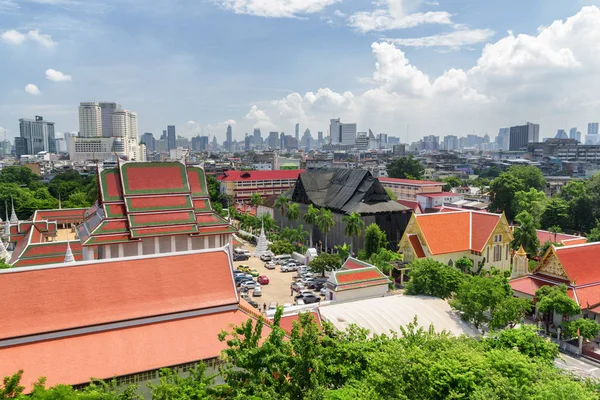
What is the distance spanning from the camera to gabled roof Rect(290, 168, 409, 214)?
4803 cm

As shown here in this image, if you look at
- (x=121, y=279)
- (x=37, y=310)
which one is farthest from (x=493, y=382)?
(x=37, y=310)

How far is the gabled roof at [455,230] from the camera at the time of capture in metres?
37.1

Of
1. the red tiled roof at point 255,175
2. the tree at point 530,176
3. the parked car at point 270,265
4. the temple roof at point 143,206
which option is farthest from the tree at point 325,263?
the tree at point 530,176

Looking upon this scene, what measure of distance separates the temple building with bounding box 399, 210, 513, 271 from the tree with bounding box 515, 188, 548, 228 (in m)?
16.6

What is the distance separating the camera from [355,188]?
4994 centimetres

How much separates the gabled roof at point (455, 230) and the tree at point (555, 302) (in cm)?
997

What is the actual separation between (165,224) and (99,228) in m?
4.99

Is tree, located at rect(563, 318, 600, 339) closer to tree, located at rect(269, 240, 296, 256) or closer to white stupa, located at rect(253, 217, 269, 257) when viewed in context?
tree, located at rect(269, 240, 296, 256)

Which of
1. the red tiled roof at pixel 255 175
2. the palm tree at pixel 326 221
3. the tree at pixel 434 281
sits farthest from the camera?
the red tiled roof at pixel 255 175

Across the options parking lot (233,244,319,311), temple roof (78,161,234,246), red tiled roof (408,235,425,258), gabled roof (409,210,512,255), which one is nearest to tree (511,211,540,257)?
gabled roof (409,210,512,255)

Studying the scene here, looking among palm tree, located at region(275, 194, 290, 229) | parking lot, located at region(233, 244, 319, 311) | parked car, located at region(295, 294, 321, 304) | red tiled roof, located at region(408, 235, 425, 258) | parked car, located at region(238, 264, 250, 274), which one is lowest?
parking lot, located at region(233, 244, 319, 311)

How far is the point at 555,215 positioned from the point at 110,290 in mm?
51020

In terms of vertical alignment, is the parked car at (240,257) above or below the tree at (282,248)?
below

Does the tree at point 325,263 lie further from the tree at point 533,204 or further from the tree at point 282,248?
the tree at point 533,204
